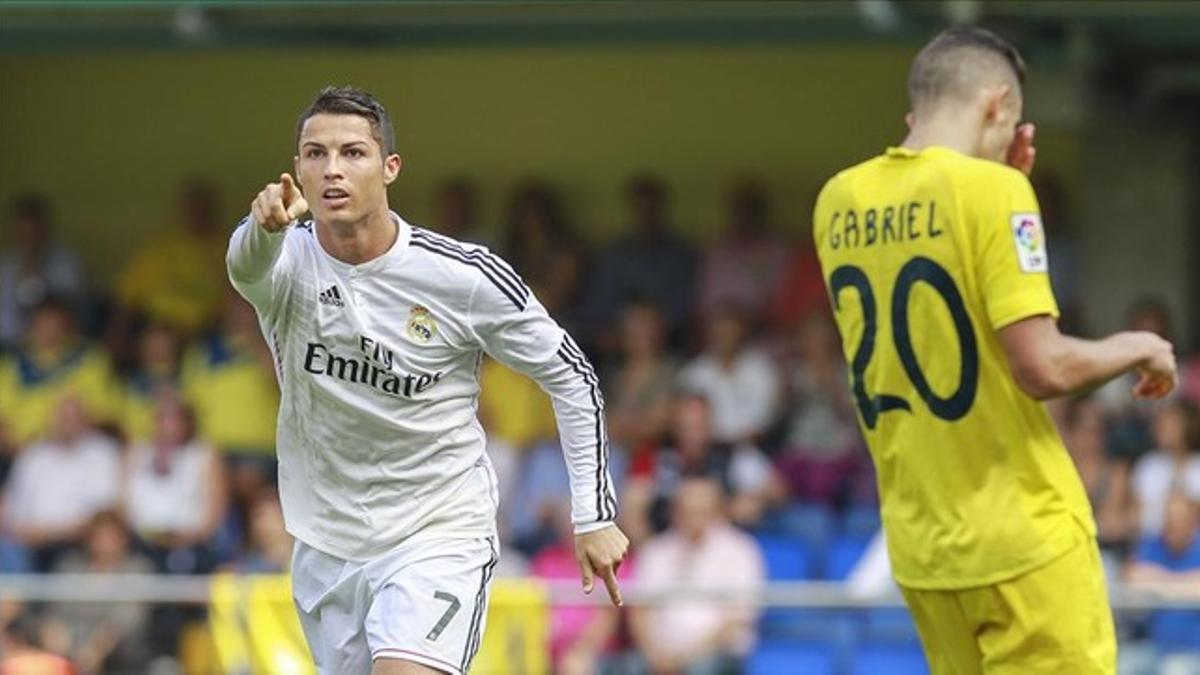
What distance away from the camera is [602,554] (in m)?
6.61

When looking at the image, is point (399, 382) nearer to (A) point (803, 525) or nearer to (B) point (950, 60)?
(B) point (950, 60)

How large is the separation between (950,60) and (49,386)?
8.83 m

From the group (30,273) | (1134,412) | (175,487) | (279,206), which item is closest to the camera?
(279,206)

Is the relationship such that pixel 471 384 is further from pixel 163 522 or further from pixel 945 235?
pixel 163 522

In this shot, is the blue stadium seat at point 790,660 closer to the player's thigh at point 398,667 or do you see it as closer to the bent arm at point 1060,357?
the player's thigh at point 398,667

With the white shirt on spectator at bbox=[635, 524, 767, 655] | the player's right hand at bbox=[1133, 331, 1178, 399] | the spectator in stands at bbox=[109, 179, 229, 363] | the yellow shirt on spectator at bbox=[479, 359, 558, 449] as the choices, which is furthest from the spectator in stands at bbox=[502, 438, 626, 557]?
the player's right hand at bbox=[1133, 331, 1178, 399]

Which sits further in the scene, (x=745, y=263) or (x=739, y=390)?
(x=745, y=263)

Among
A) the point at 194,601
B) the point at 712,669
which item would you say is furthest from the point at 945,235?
the point at 194,601

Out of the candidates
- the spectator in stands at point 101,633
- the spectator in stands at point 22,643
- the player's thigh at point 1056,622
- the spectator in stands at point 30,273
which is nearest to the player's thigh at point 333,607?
the player's thigh at point 1056,622

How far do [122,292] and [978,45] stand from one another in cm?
963

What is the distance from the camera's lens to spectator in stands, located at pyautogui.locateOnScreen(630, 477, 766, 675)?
1127 cm

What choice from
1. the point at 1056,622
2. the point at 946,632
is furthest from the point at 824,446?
the point at 1056,622

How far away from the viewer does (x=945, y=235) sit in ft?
20.8

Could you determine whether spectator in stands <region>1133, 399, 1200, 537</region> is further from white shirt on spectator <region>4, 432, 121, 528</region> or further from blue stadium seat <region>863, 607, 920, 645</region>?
white shirt on spectator <region>4, 432, 121, 528</region>
